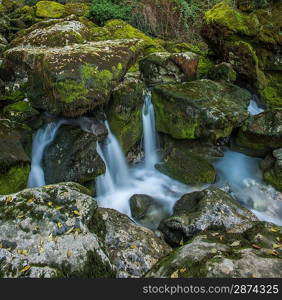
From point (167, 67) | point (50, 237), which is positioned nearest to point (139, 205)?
point (50, 237)

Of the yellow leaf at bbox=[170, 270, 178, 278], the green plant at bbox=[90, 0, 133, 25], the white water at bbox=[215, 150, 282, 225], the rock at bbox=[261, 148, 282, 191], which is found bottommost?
the white water at bbox=[215, 150, 282, 225]

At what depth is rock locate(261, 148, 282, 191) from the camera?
19.9ft

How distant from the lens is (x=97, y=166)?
541 centimetres

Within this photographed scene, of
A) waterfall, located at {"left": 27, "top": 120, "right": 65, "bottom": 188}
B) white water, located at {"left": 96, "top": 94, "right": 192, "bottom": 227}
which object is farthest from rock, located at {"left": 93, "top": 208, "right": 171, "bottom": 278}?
waterfall, located at {"left": 27, "top": 120, "right": 65, "bottom": 188}

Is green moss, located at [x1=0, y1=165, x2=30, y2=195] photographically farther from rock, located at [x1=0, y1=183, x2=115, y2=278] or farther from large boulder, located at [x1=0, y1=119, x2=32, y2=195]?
rock, located at [x1=0, y1=183, x2=115, y2=278]

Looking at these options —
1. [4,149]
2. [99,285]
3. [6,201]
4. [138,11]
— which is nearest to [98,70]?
[4,149]

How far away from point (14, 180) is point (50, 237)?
223 centimetres

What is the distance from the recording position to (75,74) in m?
4.68

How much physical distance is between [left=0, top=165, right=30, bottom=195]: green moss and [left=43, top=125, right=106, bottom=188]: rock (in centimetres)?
53

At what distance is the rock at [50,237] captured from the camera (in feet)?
8.36

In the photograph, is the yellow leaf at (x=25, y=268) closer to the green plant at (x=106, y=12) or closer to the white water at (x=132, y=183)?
the white water at (x=132, y=183)

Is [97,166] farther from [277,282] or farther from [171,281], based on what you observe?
[277,282]

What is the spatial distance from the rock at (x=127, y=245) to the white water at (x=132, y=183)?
120 centimetres

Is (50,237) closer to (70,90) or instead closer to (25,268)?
(25,268)
